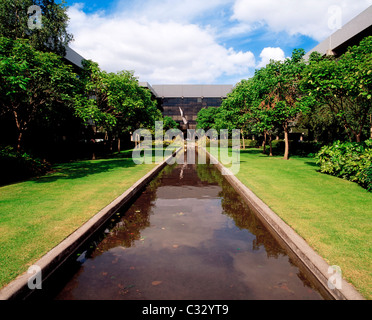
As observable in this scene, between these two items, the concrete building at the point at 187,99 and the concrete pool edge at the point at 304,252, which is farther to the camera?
the concrete building at the point at 187,99

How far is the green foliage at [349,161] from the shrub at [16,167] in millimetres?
14721

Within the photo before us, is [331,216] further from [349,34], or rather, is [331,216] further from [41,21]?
[349,34]

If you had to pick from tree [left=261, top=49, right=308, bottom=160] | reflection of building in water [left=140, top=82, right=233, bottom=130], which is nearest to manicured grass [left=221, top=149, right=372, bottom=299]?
tree [left=261, top=49, right=308, bottom=160]

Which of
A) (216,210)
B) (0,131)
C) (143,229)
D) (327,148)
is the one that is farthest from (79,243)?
(0,131)

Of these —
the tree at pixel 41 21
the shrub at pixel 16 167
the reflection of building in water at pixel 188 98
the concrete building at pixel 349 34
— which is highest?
the reflection of building in water at pixel 188 98

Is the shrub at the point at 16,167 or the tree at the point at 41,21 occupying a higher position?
the tree at the point at 41,21

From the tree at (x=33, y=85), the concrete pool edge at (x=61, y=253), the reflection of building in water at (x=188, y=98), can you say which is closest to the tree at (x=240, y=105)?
the tree at (x=33, y=85)

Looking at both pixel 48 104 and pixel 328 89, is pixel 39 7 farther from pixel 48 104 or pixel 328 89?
pixel 328 89

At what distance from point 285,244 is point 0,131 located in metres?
19.8

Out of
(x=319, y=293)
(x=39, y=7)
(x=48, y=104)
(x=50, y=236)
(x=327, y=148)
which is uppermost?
(x=39, y=7)

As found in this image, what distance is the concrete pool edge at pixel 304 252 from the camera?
304 centimetres

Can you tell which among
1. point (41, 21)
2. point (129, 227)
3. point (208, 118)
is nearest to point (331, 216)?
point (129, 227)

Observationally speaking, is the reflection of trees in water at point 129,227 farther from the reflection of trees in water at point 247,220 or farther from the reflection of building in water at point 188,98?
the reflection of building in water at point 188,98

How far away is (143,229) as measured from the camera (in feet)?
18.4
